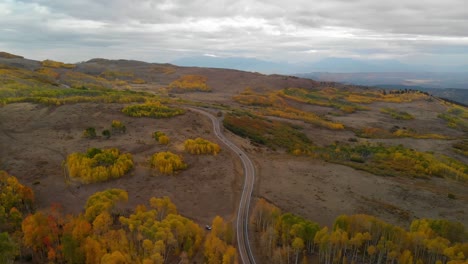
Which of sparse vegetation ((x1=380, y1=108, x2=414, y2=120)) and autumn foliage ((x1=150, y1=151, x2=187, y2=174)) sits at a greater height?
sparse vegetation ((x1=380, y1=108, x2=414, y2=120))

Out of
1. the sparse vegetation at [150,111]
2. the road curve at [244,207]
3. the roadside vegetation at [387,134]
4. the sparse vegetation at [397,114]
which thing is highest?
the sparse vegetation at [150,111]

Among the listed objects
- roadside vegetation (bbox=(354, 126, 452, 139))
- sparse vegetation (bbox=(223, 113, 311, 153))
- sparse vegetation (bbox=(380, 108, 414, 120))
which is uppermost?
sparse vegetation (bbox=(380, 108, 414, 120))

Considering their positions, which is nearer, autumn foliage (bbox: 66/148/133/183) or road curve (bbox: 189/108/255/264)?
road curve (bbox: 189/108/255/264)

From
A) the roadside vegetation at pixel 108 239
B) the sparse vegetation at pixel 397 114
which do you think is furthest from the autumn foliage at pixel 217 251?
the sparse vegetation at pixel 397 114

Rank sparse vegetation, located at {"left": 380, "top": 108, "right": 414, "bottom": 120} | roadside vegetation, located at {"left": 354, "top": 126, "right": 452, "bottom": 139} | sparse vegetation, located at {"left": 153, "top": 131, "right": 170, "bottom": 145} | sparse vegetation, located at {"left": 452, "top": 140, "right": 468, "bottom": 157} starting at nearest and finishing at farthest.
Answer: sparse vegetation, located at {"left": 153, "top": 131, "right": 170, "bottom": 145} → sparse vegetation, located at {"left": 452, "top": 140, "right": 468, "bottom": 157} → roadside vegetation, located at {"left": 354, "top": 126, "right": 452, "bottom": 139} → sparse vegetation, located at {"left": 380, "top": 108, "right": 414, "bottom": 120}

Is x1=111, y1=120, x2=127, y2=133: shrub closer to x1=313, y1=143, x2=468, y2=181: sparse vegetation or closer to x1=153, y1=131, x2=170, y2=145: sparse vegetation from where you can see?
x1=153, y1=131, x2=170, y2=145: sparse vegetation

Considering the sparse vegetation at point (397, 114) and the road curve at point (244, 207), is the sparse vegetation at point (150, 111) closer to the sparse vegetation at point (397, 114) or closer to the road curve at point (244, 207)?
the road curve at point (244, 207)

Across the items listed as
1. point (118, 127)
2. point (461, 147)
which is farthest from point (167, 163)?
point (461, 147)

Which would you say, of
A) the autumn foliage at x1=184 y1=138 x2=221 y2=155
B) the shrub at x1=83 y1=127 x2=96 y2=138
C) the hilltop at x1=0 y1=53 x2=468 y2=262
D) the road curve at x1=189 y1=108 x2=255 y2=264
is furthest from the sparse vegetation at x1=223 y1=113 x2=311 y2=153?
the shrub at x1=83 y1=127 x2=96 y2=138
